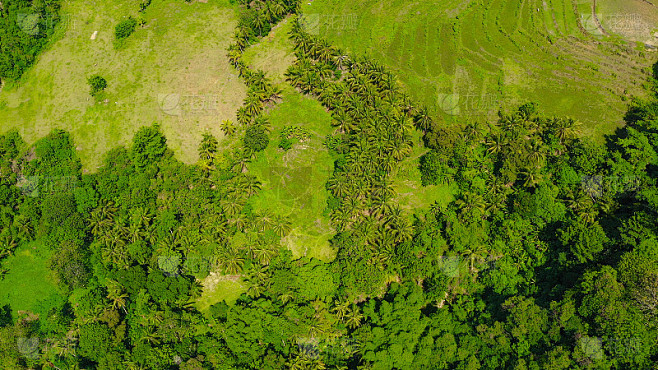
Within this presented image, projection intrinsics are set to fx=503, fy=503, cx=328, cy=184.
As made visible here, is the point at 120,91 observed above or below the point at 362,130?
above

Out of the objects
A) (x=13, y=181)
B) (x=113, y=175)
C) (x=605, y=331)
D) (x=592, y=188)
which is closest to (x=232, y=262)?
(x=113, y=175)

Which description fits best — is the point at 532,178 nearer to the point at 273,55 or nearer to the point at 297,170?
the point at 297,170

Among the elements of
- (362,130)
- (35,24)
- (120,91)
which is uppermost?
(35,24)

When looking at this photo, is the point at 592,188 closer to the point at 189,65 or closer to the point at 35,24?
the point at 189,65

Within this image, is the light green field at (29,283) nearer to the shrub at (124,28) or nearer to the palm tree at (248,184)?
the palm tree at (248,184)

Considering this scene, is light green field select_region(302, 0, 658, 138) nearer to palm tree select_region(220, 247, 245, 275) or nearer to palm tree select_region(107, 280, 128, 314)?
palm tree select_region(220, 247, 245, 275)

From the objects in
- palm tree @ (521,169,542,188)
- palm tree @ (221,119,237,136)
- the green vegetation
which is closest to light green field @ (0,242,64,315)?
palm tree @ (221,119,237,136)

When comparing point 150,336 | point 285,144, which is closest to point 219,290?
point 150,336

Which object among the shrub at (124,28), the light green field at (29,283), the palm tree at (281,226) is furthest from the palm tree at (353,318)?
the shrub at (124,28)
